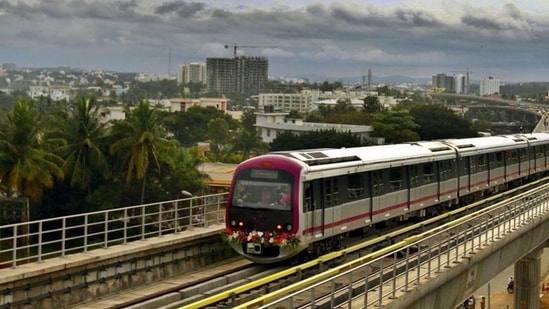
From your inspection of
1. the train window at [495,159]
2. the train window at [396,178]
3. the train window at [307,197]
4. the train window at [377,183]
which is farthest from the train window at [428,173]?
the train window at [307,197]

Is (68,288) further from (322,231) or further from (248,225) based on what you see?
(322,231)

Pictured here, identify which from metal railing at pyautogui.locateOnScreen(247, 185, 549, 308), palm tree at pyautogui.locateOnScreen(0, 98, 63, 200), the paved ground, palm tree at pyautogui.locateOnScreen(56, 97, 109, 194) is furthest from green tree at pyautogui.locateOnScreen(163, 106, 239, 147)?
metal railing at pyautogui.locateOnScreen(247, 185, 549, 308)

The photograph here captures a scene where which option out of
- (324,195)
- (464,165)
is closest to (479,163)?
(464,165)

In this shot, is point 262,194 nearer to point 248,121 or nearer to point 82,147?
point 82,147

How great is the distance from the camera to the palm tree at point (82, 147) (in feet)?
148

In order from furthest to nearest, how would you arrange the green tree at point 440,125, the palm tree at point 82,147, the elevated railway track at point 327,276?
the green tree at point 440,125, the palm tree at point 82,147, the elevated railway track at point 327,276

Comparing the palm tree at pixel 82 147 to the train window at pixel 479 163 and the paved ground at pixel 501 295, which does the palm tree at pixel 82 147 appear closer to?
the train window at pixel 479 163

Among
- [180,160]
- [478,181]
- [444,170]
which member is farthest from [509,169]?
[180,160]

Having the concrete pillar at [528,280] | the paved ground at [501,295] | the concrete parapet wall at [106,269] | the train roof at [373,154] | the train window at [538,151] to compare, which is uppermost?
the train roof at [373,154]

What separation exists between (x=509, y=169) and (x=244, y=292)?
26.5 m

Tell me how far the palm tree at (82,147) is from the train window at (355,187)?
25747mm

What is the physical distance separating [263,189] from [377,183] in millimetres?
5281

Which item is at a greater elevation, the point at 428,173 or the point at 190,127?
the point at 428,173

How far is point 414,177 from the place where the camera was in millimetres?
26781
